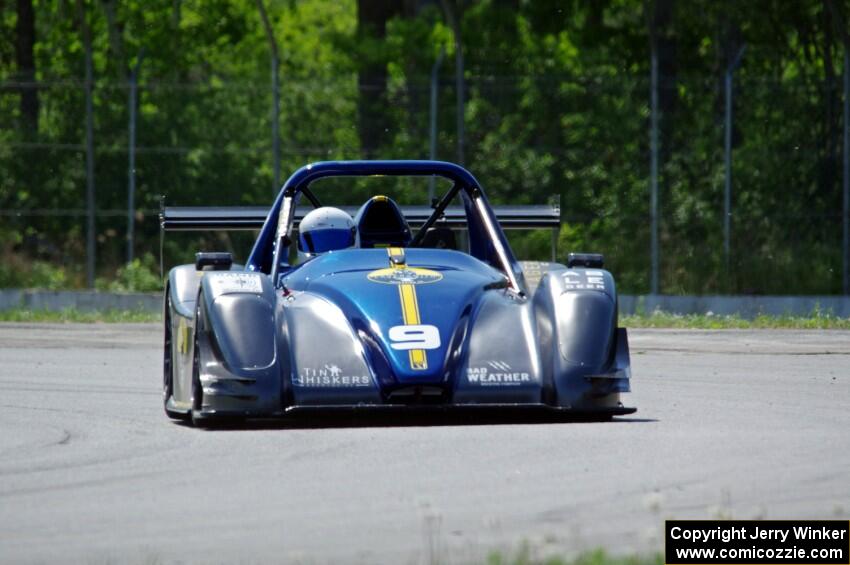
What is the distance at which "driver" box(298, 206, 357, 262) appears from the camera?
1084 cm

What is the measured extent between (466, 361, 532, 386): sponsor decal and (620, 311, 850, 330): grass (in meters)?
8.66

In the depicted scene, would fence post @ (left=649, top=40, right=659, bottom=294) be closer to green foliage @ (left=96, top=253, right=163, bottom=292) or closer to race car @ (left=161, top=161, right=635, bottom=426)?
green foliage @ (left=96, top=253, right=163, bottom=292)

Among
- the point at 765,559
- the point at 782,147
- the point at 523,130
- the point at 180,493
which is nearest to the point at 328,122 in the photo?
the point at 523,130

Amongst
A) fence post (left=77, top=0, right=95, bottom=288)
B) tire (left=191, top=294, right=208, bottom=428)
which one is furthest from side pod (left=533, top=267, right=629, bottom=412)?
fence post (left=77, top=0, right=95, bottom=288)

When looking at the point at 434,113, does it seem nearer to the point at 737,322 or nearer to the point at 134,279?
the point at 134,279

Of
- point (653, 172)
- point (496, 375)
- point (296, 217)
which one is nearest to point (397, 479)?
point (496, 375)

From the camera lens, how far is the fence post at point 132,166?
68.0 ft

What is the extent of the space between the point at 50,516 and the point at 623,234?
14.5 meters

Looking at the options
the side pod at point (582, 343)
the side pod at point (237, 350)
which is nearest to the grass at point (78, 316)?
the side pod at point (237, 350)

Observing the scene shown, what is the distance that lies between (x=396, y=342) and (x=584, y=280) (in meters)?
1.12

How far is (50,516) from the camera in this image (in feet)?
20.8

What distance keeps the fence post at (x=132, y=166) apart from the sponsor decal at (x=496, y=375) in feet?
40.2

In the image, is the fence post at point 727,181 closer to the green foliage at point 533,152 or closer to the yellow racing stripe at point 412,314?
the green foliage at point 533,152

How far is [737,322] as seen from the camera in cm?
1789
